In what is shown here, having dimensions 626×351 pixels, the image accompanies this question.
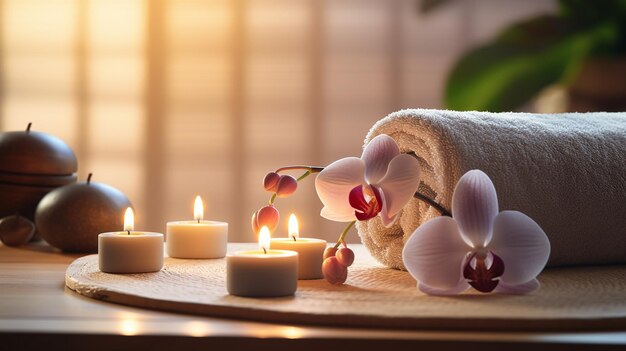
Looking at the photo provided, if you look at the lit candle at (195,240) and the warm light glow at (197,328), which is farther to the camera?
the lit candle at (195,240)

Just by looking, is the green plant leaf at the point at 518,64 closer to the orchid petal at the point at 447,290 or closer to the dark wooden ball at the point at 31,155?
the dark wooden ball at the point at 31,155

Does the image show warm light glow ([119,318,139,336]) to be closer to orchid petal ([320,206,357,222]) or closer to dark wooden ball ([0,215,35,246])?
orchid petal ([320,206,357,222])

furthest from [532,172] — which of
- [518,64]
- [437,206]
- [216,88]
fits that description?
[216,88]

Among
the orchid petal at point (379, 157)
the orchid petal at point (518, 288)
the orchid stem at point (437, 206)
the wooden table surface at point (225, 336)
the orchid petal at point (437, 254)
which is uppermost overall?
the orchid petal at point (379, 157)

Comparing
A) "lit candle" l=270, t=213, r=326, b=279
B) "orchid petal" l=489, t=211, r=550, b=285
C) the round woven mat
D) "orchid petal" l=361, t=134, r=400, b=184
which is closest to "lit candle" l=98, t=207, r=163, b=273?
the round woven mat

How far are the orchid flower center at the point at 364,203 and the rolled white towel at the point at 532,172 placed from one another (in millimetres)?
58

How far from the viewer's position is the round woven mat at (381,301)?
533 millimetres

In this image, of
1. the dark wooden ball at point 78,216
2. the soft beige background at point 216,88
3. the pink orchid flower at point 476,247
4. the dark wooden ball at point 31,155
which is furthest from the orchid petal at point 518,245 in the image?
the soft beige background at point 216,88

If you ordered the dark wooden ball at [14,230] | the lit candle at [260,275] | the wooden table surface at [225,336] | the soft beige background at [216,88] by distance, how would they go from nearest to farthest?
the wooden table surface at [225,336], the lit candle at [260,275], the dark wooden ball at [14,230], the soft beige background at [216,88]

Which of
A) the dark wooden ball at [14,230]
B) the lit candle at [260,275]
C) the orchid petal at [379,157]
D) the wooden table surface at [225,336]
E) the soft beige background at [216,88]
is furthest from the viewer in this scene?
the soft beige background at [216,88]

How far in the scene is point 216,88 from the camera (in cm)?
200

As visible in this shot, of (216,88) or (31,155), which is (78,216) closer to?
(31,155)

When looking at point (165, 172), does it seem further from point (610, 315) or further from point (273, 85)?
point (610, 315)

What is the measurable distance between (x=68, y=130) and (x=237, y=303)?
1546 millimetres
